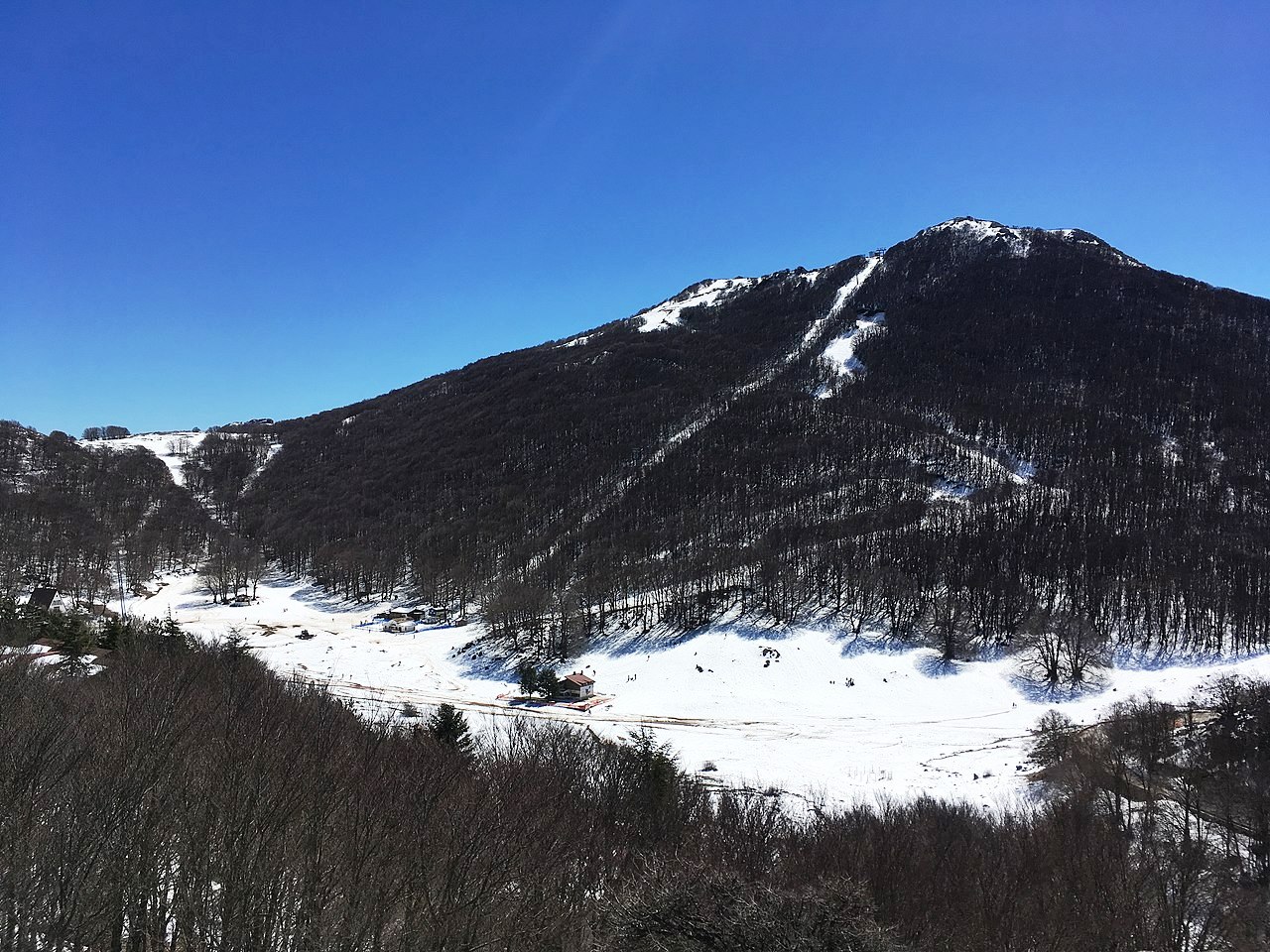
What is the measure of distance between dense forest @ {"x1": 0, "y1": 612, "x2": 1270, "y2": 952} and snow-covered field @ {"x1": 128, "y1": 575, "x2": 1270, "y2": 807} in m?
11.2

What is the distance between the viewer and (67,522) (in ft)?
538

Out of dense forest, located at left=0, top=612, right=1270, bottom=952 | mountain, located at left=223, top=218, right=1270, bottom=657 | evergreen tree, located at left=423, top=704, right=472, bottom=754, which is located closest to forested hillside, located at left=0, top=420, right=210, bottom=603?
mountain, located at left=223, top=218, right=1270, bottom=657

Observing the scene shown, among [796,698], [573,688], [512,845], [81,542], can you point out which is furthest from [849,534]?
[81,542]

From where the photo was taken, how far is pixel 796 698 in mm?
69562

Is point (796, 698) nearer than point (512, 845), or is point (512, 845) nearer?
point (512, 845)

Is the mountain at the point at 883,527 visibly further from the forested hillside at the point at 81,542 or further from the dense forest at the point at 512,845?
the dense forest at the point at 512,845

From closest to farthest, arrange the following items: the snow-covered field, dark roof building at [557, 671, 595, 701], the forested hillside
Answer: the snow-covered field, dark roof building at [557, 671, 595, 701], the forested hillside

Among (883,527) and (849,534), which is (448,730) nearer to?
(849,534)

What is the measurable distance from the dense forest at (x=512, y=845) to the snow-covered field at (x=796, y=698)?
1121 centimetres

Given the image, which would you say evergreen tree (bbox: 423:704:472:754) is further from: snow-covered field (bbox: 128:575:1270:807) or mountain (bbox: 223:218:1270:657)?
mountain (bbox: 223:218:1270:657)

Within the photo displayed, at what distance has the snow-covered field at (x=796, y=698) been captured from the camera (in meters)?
45.6

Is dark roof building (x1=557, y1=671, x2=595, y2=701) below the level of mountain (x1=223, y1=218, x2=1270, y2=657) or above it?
below

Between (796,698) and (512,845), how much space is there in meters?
61.1

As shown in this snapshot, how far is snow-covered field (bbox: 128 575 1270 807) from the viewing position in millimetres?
45625
